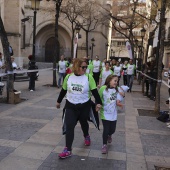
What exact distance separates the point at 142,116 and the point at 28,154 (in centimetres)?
474

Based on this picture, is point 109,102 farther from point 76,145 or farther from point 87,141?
point 76,145

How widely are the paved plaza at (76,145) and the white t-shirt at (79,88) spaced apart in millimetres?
1022

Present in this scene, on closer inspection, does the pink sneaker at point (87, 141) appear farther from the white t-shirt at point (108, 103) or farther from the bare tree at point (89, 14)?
the bare tree at point (89, 14)

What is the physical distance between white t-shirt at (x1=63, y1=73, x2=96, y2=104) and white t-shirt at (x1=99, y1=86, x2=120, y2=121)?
37 centimetres

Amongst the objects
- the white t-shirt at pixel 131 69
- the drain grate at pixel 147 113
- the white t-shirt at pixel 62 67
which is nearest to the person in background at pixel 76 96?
the drain grate at pixel 147 113

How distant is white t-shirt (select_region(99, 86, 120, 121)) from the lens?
16.8 ft

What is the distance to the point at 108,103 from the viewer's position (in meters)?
5.12

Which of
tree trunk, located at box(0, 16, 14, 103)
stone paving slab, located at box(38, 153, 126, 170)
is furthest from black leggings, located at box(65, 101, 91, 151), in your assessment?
tree trunk, located at box(0, 16, 14, 103)

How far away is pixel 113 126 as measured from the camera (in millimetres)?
5246

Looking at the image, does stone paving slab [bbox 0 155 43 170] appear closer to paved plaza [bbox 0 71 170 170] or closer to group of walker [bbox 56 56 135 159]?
paved plaza [bbox 0 71 170 170]

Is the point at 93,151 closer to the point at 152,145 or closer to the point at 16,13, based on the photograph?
the point at 152,145

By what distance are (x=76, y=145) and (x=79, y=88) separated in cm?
135

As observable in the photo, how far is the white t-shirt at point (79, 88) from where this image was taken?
4.81 meters

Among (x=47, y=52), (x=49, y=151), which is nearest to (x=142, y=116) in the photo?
(x=49, y=151)
